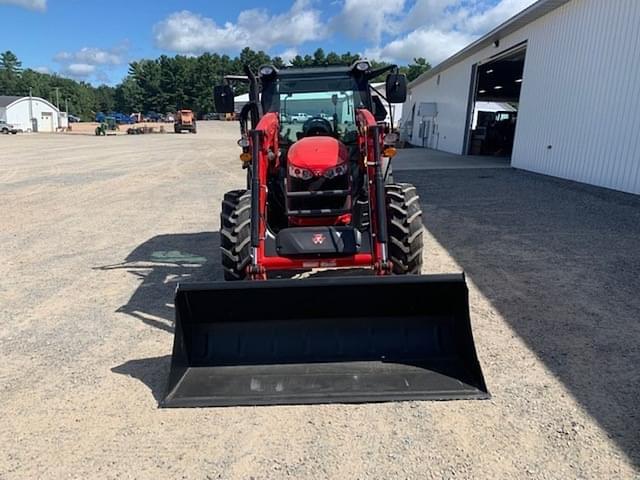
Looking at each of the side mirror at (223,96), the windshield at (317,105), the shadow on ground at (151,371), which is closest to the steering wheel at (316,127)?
the windshield at (317,105)

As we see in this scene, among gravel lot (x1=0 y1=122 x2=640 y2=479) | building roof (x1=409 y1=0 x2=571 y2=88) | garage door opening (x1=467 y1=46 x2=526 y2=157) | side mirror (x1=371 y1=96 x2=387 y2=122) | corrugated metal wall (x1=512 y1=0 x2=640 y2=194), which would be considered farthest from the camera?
garage door opening (x1=467 y1=46 x2=526 y2=157)

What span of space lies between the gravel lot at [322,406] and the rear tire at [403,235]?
0.72 m

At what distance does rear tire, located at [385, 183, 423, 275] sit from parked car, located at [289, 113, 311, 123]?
1.47 metres

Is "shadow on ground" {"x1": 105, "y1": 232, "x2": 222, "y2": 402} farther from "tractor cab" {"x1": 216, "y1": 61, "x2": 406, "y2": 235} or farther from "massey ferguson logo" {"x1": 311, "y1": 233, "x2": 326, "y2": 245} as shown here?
"massey ferguson logo" {"x1": 311, "y1": 233, "x2": 326, "y2": 245}

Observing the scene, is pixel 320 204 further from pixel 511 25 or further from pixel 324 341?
pixel 511 25

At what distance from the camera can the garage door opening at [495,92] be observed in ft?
69.2

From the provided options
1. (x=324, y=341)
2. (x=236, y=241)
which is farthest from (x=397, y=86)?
(x=324, y=341)

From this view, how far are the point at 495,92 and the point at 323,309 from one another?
29358 mm

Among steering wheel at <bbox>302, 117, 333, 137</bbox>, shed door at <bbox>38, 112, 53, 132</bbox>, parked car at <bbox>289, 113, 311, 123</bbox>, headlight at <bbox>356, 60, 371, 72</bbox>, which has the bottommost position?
shed door at <bbox>38, 112, 53, 132</bbox>

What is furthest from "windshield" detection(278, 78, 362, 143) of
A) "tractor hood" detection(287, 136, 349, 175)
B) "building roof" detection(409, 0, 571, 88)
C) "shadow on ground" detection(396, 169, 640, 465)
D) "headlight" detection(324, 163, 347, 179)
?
"building roof" detection(409, 0, 571, 88)

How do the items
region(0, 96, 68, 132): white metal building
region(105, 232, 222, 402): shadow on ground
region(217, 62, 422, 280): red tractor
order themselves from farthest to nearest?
region(0, 96, 68, 132): white metal building < region(217, 62, 422, 280): red tractor < region(105, 232, 222, 402): shadow on ground

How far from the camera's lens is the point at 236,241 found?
14.0 ft

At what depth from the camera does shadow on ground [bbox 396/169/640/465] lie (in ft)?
10.6

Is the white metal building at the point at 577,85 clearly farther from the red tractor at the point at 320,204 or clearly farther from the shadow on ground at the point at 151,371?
the shadow on ground at the point at 151,371
